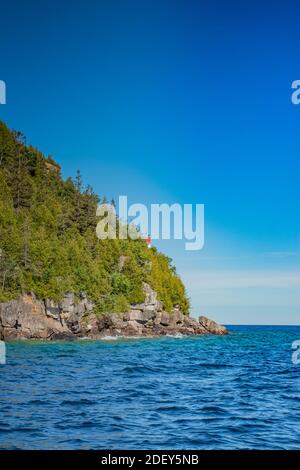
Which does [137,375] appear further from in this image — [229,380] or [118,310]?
[118,310]

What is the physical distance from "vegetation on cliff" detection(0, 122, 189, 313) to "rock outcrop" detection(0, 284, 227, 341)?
1.91 meters

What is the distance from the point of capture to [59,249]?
309ft

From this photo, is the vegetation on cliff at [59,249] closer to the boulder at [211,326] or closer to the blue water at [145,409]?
the boulder at [211,326]

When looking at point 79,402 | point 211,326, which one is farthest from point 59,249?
point 79,402

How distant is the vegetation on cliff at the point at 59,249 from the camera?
86562 millimetres

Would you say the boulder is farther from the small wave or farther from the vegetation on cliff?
the small wave

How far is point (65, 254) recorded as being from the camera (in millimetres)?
95375

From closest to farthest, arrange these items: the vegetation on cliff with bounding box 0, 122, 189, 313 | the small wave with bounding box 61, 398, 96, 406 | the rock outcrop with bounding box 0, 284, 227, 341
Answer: the small wave with bounding box 61, 398, 96, 406
the rock outcrop with bounding box 0, 284, 227, 341
the vegetation on cliff with bounding box 0, 122, 189, 313

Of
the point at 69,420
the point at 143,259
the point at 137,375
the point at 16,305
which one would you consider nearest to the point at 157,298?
the point at 143,259

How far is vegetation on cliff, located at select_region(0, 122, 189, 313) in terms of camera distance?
86.6 meters

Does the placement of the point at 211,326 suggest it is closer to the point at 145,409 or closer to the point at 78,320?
the point at 78,320

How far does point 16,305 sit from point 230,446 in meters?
67.4

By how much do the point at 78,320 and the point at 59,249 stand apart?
47.2ft

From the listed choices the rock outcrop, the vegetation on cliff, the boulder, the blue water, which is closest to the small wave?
the blue water
